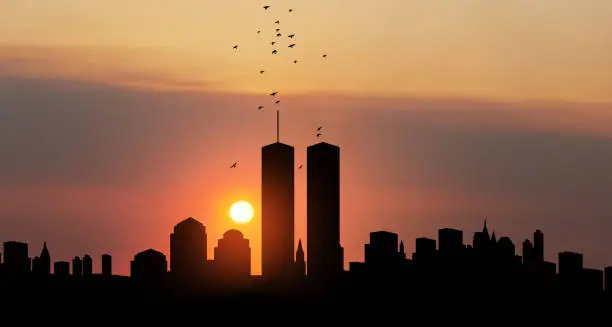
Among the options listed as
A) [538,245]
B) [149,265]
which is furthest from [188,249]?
[538,245]

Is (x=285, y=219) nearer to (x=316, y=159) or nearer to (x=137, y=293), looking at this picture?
(x=316, y=159)

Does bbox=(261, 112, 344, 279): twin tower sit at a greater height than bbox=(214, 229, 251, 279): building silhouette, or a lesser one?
greater

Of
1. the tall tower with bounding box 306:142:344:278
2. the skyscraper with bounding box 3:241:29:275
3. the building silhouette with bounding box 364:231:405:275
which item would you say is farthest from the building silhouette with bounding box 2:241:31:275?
the building silhouette with bounding box 364:231:405:275

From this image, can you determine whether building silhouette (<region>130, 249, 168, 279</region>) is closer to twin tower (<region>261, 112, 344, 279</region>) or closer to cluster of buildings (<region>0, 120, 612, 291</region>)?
cluster of buildings (<region>0, 120, 612, 291</region>)

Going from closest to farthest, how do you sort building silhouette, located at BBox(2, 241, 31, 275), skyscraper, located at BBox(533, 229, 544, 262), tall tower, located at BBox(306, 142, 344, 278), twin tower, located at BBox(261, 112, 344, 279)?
tall tower, located at BBox(306, 142, 344, 278) → twin tower, located at BBox(261, 112, 344, 279) → building silhouette, located at BBox(2, 241, 31, 275) → skyscraper, located at BBox(533, 229, 544, 262)

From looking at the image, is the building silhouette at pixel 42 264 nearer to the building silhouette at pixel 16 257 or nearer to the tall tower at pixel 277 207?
the building silhouette at pixel 16 257

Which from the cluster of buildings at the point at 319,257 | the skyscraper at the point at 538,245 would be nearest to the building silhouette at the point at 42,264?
the cluster of buildings at the point at 319,257

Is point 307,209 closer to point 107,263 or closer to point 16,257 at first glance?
point 107,263

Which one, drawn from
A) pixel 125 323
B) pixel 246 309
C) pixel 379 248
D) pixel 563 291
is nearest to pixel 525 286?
pixel 563 291
